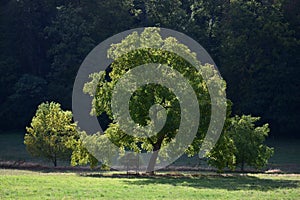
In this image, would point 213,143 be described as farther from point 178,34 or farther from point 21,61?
point 21,61

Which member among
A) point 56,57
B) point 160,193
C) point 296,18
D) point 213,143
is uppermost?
point 296,18

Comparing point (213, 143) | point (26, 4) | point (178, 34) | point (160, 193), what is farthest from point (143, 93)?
point (26, 4)

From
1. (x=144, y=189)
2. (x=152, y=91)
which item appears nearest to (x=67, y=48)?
(x=152, y=91)

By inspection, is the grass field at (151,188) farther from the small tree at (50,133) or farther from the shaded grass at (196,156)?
the shaded grass at (196,156)

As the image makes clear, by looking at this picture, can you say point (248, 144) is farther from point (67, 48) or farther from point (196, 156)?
point (67, 48)

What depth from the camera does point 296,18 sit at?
217 feet

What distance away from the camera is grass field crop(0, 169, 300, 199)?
937 inches

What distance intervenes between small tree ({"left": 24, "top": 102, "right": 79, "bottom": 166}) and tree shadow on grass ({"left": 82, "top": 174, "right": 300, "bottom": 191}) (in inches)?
492

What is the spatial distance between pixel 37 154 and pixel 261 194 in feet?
75.4

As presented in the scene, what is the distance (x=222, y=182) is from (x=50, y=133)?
16.8 metres

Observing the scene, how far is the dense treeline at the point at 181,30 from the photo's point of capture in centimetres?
6494

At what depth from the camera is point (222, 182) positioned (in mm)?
31812

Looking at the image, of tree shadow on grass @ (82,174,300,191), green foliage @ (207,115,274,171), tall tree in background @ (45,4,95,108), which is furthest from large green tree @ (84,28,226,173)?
tall tree in background @ (45,4,95,108)

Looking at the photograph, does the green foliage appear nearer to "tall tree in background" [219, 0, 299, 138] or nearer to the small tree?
the small tree
